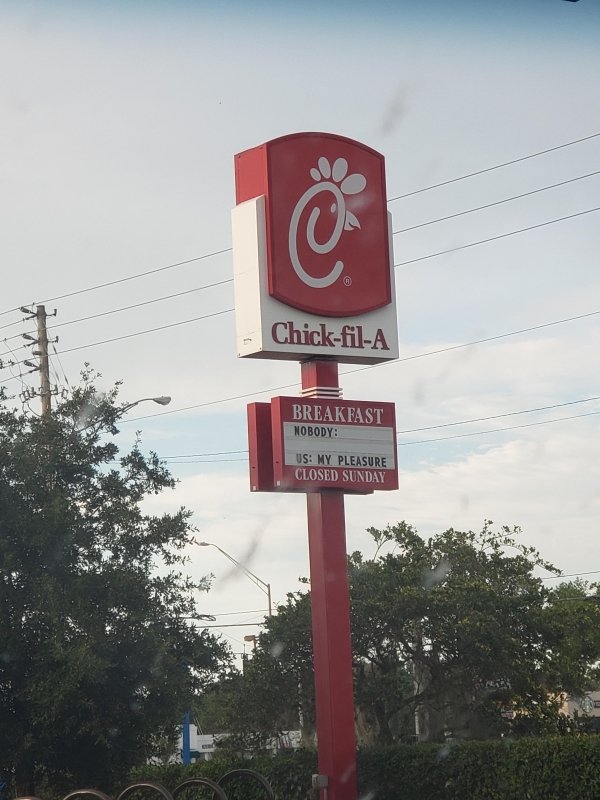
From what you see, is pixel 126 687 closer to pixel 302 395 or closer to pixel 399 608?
pixel 302 395

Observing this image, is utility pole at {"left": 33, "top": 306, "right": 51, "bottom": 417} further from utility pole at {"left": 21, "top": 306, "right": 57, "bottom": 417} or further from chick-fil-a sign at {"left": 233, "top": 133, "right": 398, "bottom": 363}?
chick-fil-a sign at {"left": 233, "top": 133, "right": 398, "bottom": 363}

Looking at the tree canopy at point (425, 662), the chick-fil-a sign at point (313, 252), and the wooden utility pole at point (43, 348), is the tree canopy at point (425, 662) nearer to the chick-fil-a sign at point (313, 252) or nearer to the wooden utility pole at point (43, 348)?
the wooden utility pole at point (43, 348)

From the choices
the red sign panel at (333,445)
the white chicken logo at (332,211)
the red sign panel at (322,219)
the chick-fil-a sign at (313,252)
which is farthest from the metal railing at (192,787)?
the white chicken logo at (332,211)

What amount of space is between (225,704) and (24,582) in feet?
49.2

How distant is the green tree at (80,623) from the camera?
21.3 metres

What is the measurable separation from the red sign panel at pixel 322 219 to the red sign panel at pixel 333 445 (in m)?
1.58

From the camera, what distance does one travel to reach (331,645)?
17.1 m

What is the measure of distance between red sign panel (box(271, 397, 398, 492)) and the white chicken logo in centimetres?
200

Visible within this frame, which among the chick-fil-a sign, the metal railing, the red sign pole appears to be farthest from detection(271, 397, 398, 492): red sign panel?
the metal railing

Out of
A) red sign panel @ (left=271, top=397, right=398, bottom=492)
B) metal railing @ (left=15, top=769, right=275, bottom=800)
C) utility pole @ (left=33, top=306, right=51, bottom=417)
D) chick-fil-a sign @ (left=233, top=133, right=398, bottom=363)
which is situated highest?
utility pole @ (left=33, top=306, right=51, bottom=417)

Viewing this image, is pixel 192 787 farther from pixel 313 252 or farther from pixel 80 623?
pixel 313 252

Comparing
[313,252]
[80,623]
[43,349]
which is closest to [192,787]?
[80,623]

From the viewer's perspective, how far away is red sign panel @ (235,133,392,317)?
58.7ft

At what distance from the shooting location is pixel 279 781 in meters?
20.2
